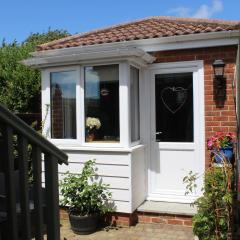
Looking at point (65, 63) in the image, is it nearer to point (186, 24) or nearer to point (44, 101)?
point (44, 101)

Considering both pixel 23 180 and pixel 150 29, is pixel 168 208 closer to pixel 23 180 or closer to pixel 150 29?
pixel 150 29

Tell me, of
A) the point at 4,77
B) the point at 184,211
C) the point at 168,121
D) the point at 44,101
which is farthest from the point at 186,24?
the point at 4,77

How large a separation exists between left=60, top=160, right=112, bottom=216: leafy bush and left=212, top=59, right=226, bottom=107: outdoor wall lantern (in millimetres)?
2410

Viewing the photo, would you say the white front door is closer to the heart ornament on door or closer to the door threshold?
the heart ornament on door

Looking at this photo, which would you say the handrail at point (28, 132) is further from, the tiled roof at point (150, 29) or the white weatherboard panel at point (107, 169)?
the tiled roof at point (150, 29)

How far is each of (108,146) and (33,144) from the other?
11.4 feet

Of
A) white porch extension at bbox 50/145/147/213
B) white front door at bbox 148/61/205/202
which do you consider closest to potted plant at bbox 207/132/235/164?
white front door at bbox 148/61/205/202

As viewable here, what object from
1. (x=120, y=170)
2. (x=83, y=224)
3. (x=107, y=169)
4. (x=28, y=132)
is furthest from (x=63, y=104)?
(x=28, y=132)

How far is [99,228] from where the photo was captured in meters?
6.05

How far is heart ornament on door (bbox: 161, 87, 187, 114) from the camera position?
258 inches

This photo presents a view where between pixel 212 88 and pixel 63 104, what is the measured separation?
2.68m

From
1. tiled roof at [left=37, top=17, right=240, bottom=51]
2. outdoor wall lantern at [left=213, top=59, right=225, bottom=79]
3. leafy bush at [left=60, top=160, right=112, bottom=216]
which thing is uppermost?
tiled roof at [left=37, top=17, right=240, bottom=51]

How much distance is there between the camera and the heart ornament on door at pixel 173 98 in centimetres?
656

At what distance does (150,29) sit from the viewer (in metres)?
7.26
